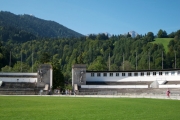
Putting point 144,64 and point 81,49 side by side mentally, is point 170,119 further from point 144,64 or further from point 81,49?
point 81,49

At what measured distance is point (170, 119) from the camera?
16703 mm

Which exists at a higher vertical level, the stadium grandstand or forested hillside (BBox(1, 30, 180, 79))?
forested hillside (BBox(1, 30, 180, 79))

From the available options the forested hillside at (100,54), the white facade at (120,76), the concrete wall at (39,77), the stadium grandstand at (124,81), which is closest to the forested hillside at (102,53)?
the forested hillside at (100,54)

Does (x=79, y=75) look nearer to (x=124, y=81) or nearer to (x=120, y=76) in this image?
(x=120, y=76)

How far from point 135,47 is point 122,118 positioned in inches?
5389

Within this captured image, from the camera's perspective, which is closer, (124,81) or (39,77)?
(39,77)

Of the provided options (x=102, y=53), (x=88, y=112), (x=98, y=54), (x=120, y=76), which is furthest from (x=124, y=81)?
(x=98, y=54)

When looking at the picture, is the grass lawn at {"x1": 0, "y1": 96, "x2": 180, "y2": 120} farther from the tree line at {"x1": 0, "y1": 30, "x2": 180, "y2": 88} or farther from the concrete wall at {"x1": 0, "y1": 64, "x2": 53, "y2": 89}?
the tree line at {"x1": 0, "y1": 30, "x2": 180, "y2": 88}

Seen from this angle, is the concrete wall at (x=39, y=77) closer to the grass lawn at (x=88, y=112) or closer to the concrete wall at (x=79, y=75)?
the concrete wall at (x=79, y=75)

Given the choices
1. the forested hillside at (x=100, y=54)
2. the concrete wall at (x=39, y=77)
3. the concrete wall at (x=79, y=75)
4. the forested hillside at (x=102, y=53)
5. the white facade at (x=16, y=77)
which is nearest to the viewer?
the concrete wall at (x=39, y=77)

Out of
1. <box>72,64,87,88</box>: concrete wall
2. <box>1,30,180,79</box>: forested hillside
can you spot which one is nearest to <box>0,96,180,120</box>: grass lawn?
<box>72,64,87,88</box>: concrete wall

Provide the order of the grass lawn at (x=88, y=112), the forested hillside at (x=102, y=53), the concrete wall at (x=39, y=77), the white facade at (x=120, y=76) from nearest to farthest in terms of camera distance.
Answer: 1. the grass lawn at (x=88, y=112)
2. the concrete wall at (x=39, y=77)
3. the white facade at (x=120, y=76)
4. the forested hillside at (x=102, y=53)

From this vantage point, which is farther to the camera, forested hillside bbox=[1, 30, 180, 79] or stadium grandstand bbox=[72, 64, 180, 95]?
forested hillside bbox=[1, 30, 180, 79]

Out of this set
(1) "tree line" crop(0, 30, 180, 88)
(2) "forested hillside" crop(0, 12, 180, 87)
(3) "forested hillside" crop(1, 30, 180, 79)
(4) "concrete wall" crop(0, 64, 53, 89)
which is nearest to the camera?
(4) "concrete wall" crop(0, 64, 53, 89)
